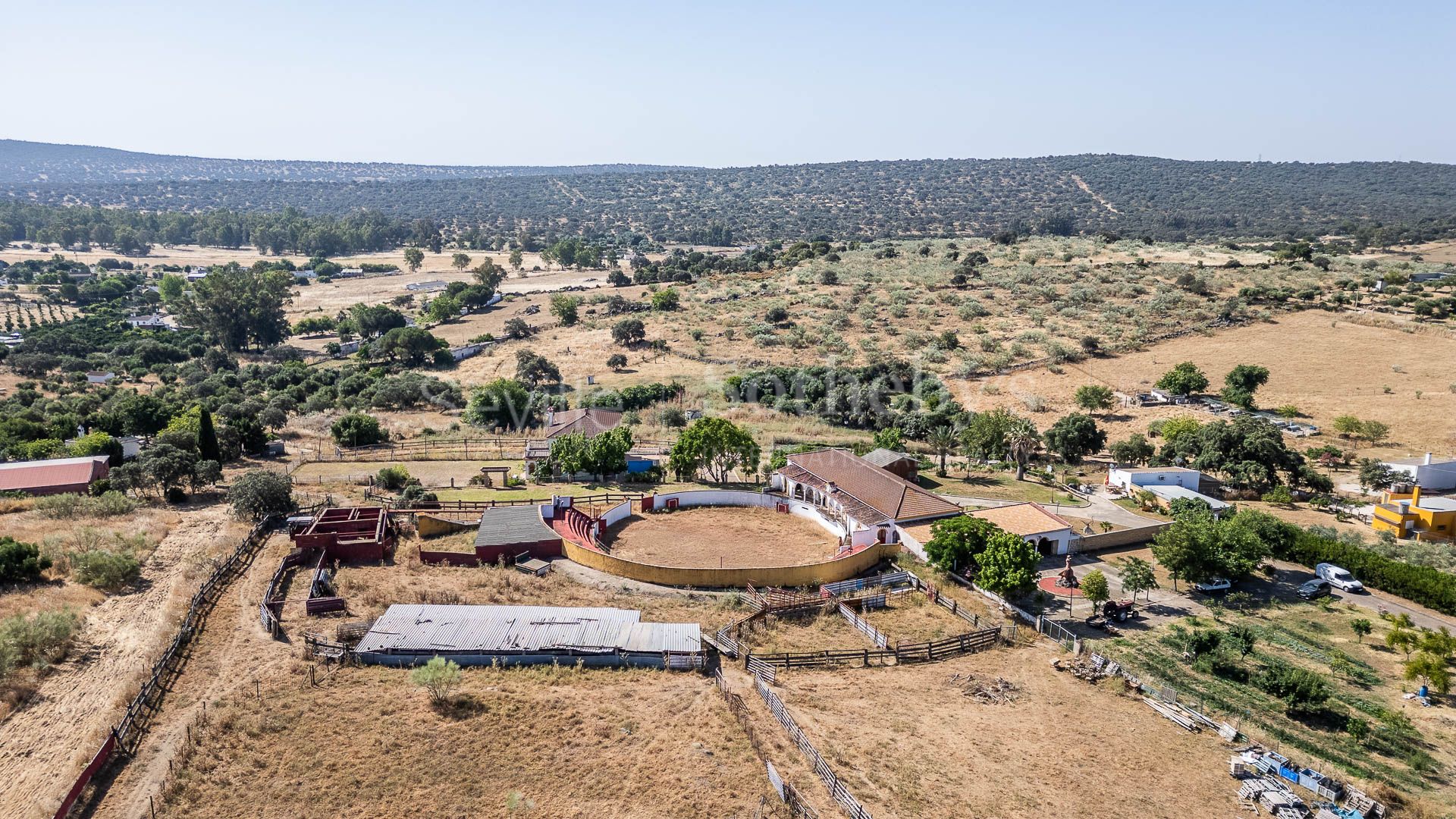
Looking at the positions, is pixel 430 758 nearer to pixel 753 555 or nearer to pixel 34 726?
pixel 34 726

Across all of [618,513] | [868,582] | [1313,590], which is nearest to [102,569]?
[618,513]

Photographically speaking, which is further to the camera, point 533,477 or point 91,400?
point 91,400

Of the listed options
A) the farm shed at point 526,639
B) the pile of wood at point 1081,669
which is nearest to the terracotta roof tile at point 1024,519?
the pile of wood at point 1081,669

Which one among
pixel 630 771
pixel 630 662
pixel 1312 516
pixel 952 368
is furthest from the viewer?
pixel 952 368

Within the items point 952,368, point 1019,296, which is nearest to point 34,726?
point 952,368

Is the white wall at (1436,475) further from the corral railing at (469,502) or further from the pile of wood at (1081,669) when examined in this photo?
the corral railing at (469,502)

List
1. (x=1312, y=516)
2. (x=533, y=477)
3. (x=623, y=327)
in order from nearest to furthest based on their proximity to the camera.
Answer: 1. (x=1312, y=516)
2. (x=533, y=477)
3. (x=623, y=327)

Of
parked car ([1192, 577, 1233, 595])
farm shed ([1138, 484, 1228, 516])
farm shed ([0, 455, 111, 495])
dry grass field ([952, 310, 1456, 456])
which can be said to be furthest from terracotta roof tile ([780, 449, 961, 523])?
farm shed ([0, 455, 111, 495])
